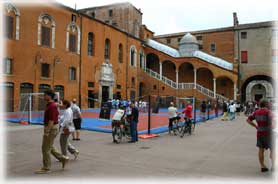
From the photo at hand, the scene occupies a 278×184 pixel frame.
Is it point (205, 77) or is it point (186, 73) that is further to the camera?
point (186, 73)

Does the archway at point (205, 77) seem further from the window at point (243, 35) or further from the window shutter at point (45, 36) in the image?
the window shutter at point (45, 36)

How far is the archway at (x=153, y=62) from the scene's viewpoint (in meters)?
50.1

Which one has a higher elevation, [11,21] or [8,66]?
[11,21]

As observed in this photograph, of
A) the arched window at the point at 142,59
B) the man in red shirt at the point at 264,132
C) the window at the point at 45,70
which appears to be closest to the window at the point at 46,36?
the window at the point at 45,70

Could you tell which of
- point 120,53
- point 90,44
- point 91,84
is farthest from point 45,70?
point 120,53

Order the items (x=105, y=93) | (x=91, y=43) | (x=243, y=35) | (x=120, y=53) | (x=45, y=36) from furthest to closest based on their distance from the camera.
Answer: (x=243, y=35) → (x=120, y=53) → (x=105, y=93) → (x=91, y=43) → (x=45, y=36)

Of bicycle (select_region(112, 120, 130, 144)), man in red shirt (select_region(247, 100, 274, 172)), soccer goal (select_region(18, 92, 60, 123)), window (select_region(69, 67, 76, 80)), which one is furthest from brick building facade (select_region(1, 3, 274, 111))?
man in red shirt (select_region(247, 100, 274, 172))

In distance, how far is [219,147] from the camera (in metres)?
11.0

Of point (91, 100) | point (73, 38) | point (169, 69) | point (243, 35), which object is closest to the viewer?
point (73, 38)

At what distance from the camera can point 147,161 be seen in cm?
849

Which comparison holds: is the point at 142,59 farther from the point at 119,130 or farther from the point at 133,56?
the point at 119,130

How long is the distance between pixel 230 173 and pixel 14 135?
10629 mm

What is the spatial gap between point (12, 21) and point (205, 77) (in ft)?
105

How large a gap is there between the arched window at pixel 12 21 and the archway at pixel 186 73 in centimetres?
2912
